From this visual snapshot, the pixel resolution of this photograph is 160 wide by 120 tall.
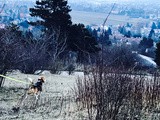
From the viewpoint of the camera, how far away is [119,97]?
645 centimetres

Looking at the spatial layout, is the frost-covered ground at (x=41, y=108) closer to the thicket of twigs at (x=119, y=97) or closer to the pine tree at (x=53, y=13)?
the thicket of twigs at (x=119, y=97)

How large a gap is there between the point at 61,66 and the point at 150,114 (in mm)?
19070

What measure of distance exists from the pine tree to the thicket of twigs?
2286cm

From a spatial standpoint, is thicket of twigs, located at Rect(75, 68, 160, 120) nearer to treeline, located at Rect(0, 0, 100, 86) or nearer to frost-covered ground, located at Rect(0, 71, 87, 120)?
frost-covered ground, located at Rect(0, 71, 87, 120)

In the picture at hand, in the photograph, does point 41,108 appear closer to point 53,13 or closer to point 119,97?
point 119,97

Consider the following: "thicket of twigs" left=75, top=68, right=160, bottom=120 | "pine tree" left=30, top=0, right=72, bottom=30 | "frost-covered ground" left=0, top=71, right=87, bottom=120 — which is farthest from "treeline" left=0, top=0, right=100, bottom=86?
"thicket of twigs" left=75, top=68, right=160, bottom=120

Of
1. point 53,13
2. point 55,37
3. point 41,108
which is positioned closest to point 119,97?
point 41,108

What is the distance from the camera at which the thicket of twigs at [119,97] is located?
6.22 m

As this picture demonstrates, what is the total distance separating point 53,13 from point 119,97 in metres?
26.5

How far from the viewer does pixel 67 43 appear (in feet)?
104

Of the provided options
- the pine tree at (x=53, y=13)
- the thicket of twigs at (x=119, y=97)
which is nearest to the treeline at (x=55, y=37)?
the pine tree at (x=53, y=13)

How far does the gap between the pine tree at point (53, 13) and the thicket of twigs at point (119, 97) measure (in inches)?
900

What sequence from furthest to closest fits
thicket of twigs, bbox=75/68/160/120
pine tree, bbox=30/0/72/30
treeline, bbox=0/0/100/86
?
pine tree, bbox=30/0/72/30 → treeline, bbox=0/0/100/86 → thicket of twigs, bbox=75/68/160/120

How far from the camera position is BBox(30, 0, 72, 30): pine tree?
32.1 metres
